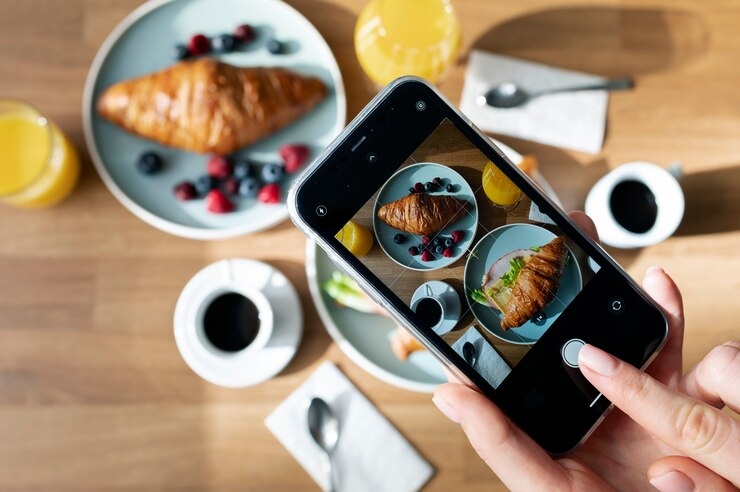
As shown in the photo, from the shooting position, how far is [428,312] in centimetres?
A: 69

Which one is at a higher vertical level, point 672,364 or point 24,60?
point 672,364

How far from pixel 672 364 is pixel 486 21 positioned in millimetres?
604

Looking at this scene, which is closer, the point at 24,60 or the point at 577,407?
the point at 577,407

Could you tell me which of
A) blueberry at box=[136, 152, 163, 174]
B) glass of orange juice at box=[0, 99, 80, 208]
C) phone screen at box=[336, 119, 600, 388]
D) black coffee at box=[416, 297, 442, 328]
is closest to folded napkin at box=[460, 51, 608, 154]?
phone screen at box=[336, 119, 600, 388]

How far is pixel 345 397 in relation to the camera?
898 mm

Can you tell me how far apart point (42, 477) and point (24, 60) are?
0.66m

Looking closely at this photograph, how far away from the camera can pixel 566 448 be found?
26.7 inches

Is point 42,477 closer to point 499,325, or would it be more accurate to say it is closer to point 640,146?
point 499,325

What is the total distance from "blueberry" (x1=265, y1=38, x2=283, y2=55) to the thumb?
0.80m

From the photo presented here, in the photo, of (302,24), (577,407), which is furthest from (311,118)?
(577,407)

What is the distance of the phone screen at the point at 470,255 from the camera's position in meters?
0.69

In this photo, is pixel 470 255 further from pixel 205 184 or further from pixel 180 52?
pixel 180 52

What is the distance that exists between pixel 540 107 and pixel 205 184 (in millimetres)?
550

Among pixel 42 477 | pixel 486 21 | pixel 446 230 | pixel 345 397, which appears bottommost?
pixel 42 477
